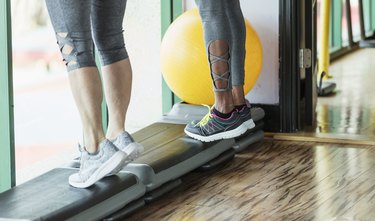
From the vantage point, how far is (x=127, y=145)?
9.12ft

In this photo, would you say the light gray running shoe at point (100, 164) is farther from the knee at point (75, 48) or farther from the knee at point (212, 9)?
the knee at point (212, 9)

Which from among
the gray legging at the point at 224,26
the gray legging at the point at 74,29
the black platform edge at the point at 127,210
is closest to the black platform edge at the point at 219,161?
the gray legging at the point at 224,26

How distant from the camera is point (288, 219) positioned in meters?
2.81

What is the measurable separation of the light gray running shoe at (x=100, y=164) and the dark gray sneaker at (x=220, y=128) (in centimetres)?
74

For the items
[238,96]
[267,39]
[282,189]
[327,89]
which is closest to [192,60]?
[238,96]

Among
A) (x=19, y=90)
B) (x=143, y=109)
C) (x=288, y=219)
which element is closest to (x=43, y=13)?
(x=19, y=90)

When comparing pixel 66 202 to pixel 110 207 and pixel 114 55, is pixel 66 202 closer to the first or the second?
pixel 110 207

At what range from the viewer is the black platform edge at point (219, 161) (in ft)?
11.4

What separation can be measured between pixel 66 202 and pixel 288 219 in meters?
0.77

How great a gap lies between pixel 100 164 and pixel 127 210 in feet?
0.79

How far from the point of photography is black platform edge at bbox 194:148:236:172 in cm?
346

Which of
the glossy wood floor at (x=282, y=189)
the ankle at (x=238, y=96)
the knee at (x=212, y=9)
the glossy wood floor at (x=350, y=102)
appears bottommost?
the glossy wood floor at (x=282, y=189)

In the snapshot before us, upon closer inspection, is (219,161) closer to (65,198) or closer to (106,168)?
(106,168)

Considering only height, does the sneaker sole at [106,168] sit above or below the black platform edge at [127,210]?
above
